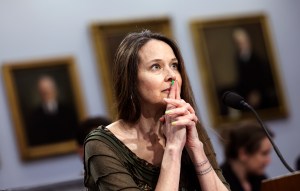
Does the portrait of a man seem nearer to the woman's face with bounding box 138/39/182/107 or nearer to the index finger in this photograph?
the woman's face with bounding box 138/39/182/107

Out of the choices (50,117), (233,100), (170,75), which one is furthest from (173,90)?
(50,117)

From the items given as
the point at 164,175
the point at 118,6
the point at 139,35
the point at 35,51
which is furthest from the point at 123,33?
the point at 164,175

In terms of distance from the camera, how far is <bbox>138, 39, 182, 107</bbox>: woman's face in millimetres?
2770

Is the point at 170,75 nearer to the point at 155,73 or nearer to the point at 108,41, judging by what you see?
the point at 155,73

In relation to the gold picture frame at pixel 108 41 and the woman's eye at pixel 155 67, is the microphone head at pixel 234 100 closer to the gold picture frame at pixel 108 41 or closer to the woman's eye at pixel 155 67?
the woman's eye at pixel 155 67

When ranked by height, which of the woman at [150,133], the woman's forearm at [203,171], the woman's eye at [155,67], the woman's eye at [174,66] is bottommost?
the woman's forearm at [203,171]

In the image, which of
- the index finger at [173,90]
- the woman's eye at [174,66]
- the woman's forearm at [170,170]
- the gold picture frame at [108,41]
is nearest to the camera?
the woman's forearm at [170,170]

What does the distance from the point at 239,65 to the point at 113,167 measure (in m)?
4.09

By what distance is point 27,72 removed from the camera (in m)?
5.62

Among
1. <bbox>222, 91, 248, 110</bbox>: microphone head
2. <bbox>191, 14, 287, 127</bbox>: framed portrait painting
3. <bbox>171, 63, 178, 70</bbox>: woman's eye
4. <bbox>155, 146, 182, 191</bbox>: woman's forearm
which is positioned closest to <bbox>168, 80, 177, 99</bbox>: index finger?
<bbox>171, 63, 178, 70</bbox>: woman's eye

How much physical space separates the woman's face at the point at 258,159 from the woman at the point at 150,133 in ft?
7.17

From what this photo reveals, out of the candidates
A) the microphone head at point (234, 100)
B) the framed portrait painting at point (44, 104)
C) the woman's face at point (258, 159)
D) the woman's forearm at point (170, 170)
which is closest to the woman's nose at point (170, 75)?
the woman's forearm at point (170, 170)

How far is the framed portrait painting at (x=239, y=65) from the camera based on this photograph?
20.9ft

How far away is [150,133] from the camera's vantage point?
9.59 ft
